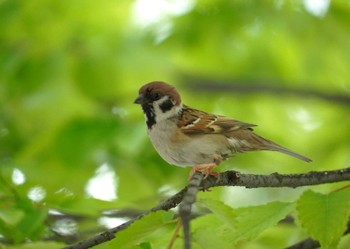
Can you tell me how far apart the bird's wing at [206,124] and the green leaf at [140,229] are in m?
1.32

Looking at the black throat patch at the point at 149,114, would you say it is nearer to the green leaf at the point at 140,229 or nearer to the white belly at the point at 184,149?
the white belly at the point at 184,149

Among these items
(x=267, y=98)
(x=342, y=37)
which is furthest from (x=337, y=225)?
(x=267, y=98)

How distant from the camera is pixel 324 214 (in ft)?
7.69

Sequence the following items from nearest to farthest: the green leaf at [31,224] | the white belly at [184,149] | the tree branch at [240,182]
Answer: the tree branch at [240,182]
the green leaf at [31,224]
the white belly at [184,149]

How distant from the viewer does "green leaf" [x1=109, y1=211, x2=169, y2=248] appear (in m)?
2.10

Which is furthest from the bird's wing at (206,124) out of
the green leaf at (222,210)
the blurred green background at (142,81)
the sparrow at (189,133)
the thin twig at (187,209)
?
the thin twig at (187,209)

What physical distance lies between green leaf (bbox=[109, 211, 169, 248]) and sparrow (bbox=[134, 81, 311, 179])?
108 centimetres

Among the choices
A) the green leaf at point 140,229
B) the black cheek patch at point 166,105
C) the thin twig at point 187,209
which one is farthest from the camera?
the black cheek patch at point 166,105

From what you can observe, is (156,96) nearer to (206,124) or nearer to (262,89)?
(206,124)

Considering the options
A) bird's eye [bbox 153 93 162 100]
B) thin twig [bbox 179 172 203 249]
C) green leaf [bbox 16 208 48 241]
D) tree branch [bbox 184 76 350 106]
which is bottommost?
thin twig [bbox 179 172 203 249]

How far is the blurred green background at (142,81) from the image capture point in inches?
179

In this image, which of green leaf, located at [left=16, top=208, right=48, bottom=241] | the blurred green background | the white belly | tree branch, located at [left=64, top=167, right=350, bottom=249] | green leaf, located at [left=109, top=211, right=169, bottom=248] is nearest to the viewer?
green leaf, located at [left=109, top=211, right=169, bottom=248]

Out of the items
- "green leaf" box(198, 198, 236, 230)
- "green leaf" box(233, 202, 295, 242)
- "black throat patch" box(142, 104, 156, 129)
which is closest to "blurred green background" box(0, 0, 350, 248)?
"black throat patch" box(142, 104, 156, 129)

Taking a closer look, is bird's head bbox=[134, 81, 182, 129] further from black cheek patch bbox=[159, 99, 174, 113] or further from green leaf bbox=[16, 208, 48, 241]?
green leaf bbox=[16, 208, 48, 241]
